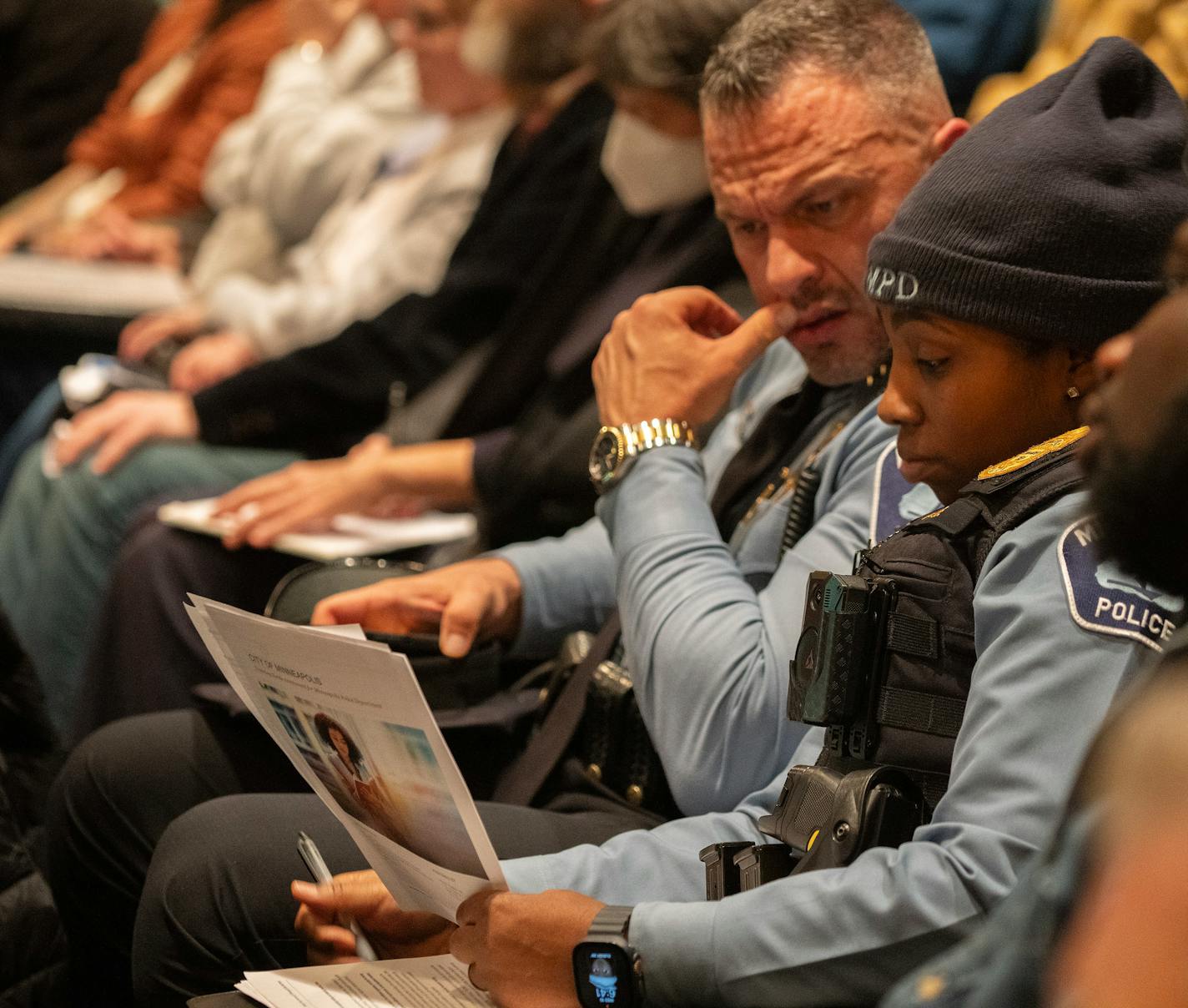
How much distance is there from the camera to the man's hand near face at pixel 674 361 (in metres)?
1.45

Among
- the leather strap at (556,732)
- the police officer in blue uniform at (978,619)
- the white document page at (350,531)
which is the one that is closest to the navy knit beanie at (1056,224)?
the police officer in blue uniform at (978,619)

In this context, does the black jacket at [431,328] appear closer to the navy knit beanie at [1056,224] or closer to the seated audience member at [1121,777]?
the navy knit beanie at [1056,224]

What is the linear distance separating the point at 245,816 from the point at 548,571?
0.49 meters

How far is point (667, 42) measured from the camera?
5.83 ft

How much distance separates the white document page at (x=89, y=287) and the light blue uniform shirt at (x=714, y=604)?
2267 mm

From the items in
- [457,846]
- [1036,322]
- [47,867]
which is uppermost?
[1036,322]

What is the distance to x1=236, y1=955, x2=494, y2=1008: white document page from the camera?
1.07 meters

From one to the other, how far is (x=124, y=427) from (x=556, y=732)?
138cm

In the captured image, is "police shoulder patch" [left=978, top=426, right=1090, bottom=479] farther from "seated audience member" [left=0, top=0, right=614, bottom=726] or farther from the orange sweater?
the orange sweater

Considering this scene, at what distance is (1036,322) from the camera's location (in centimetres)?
103

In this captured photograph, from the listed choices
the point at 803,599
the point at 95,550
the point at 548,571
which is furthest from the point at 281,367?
the point at 803,599

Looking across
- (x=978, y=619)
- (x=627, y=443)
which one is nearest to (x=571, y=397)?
(x=627, y=443)

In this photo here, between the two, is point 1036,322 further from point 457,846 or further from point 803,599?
point 457,846

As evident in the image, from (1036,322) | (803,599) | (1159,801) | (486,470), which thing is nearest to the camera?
(1159,801)
